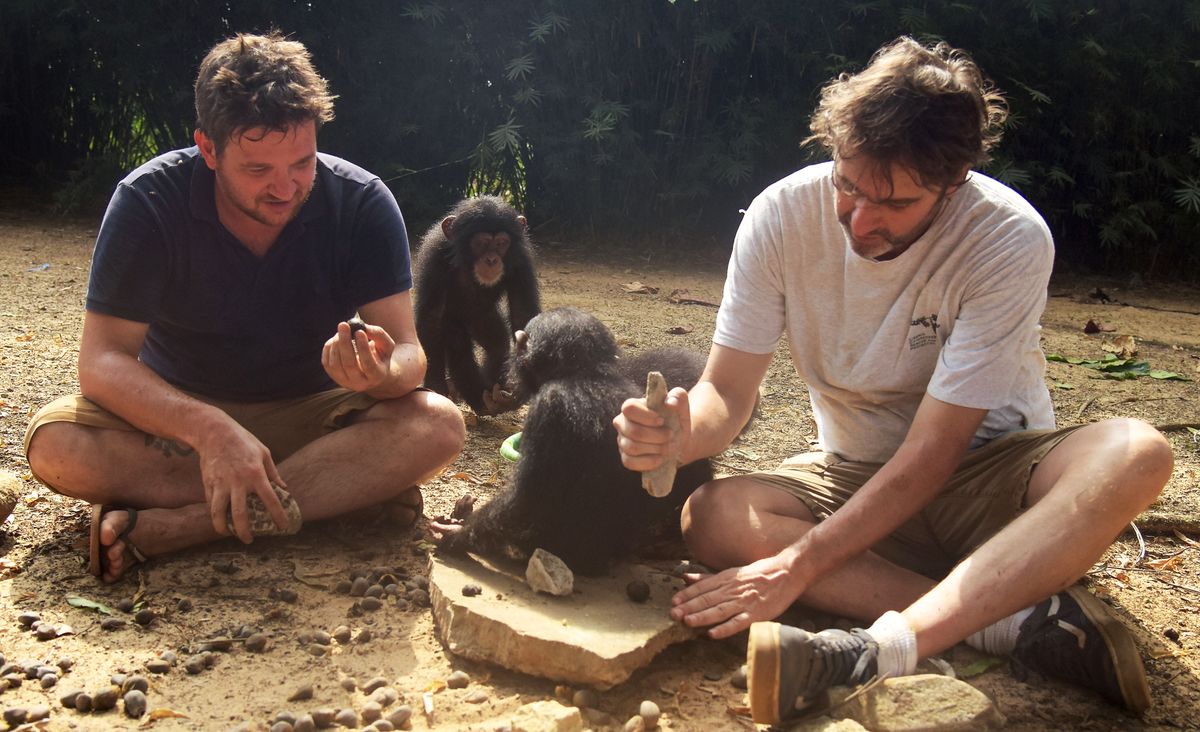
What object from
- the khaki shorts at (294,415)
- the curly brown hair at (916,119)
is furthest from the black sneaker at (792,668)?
the khaki shorts at (294,415)

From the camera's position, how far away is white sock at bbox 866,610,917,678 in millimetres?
2584

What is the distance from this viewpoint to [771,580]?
2.90 m

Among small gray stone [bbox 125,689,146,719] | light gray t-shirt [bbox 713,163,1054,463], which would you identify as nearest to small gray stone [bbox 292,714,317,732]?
small gray stone [bbox 125,689,146,719]

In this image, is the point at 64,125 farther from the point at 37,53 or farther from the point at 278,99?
the point at 278,99

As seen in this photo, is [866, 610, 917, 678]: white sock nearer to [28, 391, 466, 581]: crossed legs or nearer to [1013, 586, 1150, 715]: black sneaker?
Answer: [1013, 586, 1150, 715]: black sneaker

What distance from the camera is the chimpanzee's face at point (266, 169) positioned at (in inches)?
133

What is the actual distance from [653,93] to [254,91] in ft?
22.3

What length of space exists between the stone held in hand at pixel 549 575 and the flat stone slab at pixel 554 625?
29mm

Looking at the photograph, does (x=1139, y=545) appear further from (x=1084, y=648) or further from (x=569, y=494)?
(x=569, y=494)

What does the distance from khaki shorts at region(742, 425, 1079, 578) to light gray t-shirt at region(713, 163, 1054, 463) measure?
0.11 metres

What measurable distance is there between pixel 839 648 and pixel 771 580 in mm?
409

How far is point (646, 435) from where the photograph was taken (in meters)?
2.81

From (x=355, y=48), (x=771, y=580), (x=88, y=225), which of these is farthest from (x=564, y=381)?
(x=88, y=225)

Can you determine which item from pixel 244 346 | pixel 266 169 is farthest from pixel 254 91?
pixel 244 346
